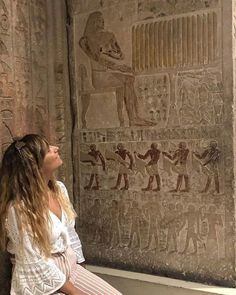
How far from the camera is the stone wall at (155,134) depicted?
142 inches

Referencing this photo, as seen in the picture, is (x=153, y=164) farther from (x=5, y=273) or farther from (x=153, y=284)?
(x=5, y=273)

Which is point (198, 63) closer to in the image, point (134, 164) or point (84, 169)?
point (134, 164)

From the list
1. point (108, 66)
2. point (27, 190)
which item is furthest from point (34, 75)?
point (27, 190)

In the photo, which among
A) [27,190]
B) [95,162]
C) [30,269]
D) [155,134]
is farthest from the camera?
[95,162]

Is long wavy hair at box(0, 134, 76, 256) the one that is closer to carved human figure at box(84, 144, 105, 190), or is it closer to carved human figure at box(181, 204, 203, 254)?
carved human figure at box(84, 144, 105, 190)

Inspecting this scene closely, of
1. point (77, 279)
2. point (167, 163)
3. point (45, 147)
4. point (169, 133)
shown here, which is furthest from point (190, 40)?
point (77, 279)

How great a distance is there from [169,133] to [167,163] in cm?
27

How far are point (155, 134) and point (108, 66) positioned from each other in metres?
0.81

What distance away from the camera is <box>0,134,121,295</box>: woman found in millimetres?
2697

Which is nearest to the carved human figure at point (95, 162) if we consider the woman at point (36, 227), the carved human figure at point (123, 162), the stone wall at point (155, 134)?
the stone wall at point (155, 134)

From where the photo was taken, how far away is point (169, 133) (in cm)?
382

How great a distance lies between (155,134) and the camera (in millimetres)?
3889

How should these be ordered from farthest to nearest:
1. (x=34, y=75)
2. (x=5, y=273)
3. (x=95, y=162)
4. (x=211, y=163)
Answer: (x=95, y=162), (x=34, y=75), (x=211, y=163), (x=5, y=273)

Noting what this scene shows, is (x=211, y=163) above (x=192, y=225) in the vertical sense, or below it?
above
